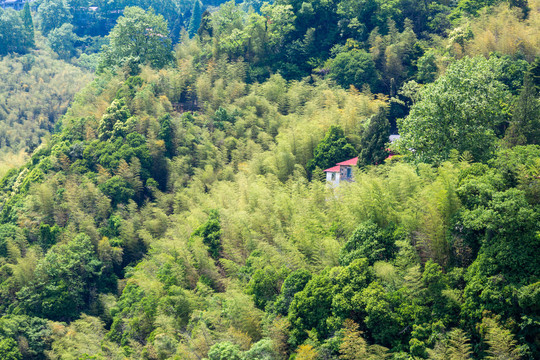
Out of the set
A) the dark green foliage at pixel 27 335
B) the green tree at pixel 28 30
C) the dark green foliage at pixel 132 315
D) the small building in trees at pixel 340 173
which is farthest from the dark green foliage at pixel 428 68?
the green tree at pixel 28 30

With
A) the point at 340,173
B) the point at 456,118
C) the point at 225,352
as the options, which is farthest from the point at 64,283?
the point at 456,118

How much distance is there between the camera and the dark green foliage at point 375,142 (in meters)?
26.7

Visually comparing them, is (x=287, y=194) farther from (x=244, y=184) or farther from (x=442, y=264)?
(x=442, y=264)

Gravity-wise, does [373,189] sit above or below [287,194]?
above

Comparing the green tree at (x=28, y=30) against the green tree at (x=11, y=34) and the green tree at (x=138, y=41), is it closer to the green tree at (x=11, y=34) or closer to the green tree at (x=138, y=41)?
the green tree at (x=11, y=34)

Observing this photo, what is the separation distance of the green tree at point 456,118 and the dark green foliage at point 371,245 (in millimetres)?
4426

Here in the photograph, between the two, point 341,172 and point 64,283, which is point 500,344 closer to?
point 341,172

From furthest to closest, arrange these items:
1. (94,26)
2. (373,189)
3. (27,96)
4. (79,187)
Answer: (94,26) → (27,96) → (79,187) → (373,189)

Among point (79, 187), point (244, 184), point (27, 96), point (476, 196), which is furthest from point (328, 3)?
point (27, 96)

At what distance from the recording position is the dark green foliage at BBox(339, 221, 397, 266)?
64.2ft

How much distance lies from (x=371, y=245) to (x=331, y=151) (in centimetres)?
1037

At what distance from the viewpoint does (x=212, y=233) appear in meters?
Result: 26.5

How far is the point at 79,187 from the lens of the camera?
33375 millimetres

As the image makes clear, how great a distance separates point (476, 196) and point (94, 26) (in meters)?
69.9
